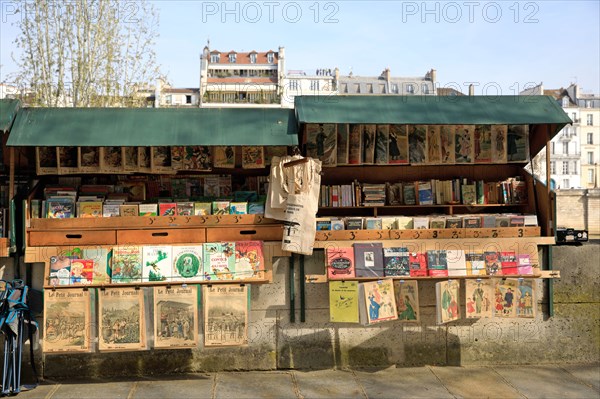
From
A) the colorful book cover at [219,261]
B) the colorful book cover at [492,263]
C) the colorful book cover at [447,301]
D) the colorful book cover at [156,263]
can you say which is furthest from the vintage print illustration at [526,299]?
the colorful book cover at [156,263]

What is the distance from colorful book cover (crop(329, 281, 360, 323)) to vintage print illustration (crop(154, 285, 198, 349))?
5.46ft

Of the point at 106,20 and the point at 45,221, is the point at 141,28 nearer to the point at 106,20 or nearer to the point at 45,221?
the point at 106,20

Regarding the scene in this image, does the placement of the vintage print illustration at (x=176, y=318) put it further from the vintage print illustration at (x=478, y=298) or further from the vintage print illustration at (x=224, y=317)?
the vintage print illustration at (x=478, y=298)

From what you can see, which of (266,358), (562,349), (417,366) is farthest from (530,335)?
(266,358)

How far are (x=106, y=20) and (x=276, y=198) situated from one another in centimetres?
1379

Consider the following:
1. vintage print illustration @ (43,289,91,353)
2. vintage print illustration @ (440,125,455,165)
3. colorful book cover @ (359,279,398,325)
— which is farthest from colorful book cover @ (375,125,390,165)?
vintage print illustration @ (43,289,91,353)

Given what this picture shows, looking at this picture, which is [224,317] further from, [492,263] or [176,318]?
[492,263]

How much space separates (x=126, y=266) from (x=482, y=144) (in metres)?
5.05

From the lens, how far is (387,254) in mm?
8219

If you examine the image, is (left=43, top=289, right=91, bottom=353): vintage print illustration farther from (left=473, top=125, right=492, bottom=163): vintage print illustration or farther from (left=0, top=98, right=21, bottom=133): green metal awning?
(left=473, top=125, right=492, bottom=163): vintage print illustration

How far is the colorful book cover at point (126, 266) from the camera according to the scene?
25.6 ft

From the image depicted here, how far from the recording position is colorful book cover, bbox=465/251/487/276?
825cm

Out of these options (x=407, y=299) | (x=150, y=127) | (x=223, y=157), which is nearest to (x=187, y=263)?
(x=223, y=157)

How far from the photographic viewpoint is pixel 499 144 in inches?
356
